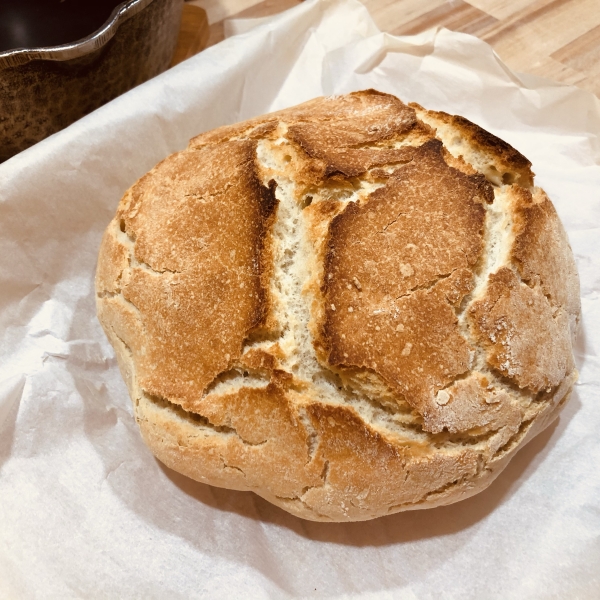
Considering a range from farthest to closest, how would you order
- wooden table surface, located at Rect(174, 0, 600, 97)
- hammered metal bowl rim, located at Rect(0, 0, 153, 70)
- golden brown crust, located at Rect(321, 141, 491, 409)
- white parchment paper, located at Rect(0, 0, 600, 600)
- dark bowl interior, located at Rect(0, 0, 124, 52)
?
wooden table surface, located at Rect(174, 0, 600, 97) → dark bowl interior, located at Rect(0, 0, 124, 52) → hammered metal bowl rim, located at Rect(0, 0, 153, 70) → white parchment paper, located at Rect(0, 0, 600, 600) → golden brown crust, located at Rect(321, 141, 491, 409)

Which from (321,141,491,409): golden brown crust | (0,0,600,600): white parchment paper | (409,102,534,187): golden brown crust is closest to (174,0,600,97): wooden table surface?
(0,0,600,600): white parchment paper

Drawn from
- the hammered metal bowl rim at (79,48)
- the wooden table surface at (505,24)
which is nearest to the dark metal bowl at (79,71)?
the hammered metal bowl rim at (79,48)

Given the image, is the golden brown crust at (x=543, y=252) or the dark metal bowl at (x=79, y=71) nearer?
the golden brown crust at (x=543, y=252)

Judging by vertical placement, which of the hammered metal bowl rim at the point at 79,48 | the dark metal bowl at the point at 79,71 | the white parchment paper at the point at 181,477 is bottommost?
the white parchment paper at the point at 181,477

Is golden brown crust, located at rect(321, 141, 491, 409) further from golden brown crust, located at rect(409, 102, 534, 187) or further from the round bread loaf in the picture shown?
golden brown crust, located at rect(409, 102, 534, 187)

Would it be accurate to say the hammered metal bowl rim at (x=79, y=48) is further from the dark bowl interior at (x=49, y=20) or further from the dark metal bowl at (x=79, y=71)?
the dark bowl interior at (x=49, y=20)

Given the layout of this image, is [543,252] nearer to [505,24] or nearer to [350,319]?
[350,319]

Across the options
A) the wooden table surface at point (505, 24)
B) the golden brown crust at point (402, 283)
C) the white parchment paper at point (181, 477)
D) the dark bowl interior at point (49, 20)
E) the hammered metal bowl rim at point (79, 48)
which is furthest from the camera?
the wooden table surface at point (505, 24)
